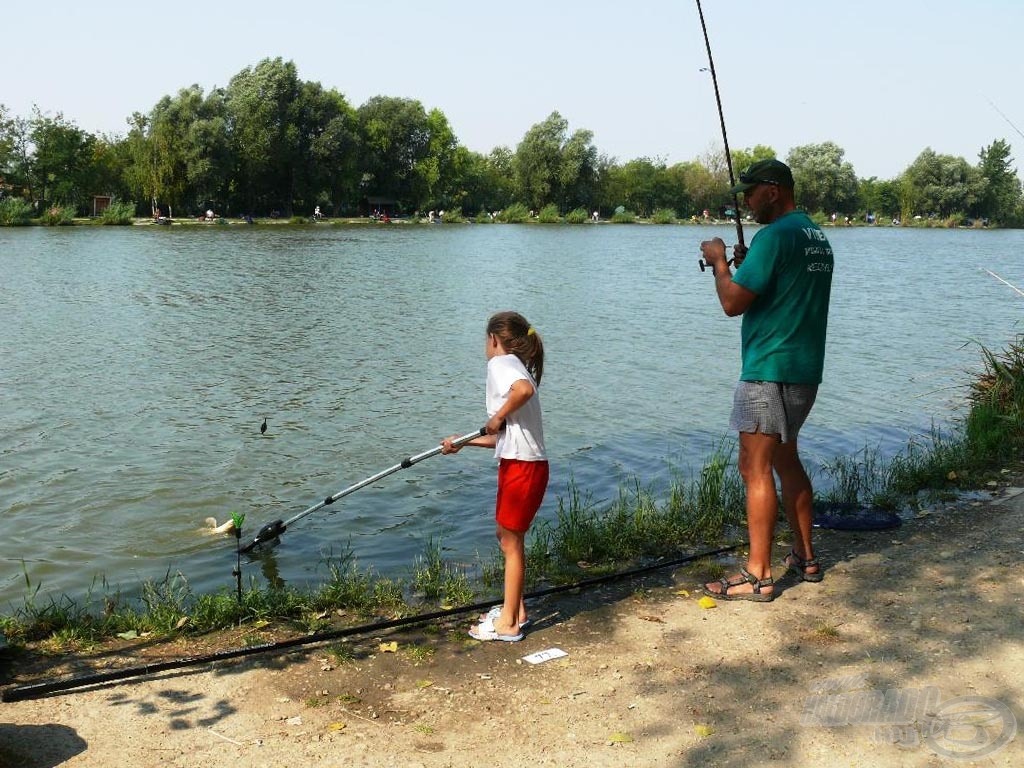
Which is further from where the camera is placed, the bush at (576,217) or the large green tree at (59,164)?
the bush at (576,217)

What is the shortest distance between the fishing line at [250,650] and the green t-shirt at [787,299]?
1539 mm

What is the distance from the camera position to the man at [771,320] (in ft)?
16.3

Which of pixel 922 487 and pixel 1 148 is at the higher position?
pixel 1 148

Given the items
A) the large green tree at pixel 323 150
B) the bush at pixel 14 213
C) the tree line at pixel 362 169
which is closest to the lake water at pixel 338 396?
the tree line at pixel 362 169

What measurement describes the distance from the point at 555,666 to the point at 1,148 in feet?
252

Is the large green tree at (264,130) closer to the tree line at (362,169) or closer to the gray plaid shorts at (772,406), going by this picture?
the tree line at (362,169)

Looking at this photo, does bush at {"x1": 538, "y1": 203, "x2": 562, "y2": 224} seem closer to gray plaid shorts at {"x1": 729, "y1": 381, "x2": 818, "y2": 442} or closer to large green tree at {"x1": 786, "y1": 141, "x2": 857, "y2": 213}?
large green tree at {"x1": 786, "y1": 141, "x2": 857, "y2": 213}

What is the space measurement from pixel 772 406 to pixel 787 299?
1.75 ft

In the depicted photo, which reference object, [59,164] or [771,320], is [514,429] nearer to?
[771,320]

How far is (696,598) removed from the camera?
554cm

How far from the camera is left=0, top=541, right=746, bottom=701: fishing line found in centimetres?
445

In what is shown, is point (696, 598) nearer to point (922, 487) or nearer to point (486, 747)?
point (486, 747)

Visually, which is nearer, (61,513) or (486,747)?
(486,747)

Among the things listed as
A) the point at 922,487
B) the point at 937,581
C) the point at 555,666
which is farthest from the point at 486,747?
the point at 922,487
